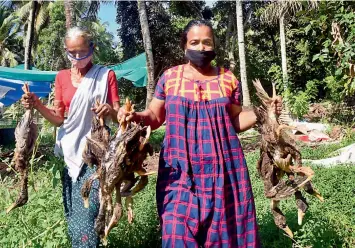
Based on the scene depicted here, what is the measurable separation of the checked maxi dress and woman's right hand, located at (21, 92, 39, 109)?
28.0 inches

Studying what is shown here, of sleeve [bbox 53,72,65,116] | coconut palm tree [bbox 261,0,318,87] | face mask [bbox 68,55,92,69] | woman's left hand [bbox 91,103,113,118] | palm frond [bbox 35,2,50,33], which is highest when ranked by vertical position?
palm frond [bbox 35,2,50,33]

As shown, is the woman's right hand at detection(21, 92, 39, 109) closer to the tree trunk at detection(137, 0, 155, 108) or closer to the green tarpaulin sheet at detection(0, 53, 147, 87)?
the green tarpaulin sheet at detection(0, 53, 147, 87)

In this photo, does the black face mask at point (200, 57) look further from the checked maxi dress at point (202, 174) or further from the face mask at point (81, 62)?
the face mask at point (81, 62)

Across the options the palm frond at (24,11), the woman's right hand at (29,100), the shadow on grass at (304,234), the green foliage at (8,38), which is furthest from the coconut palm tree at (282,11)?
the green foliage at (8,38)

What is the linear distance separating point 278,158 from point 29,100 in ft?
4.29

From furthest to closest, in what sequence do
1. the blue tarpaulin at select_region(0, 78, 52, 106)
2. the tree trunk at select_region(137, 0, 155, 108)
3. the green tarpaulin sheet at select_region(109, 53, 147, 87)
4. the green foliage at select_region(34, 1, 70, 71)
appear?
the green foliage at select_region(34, 1, 70, 71) < the green tarpaulin sheet at select_region(109, 53, 147, 87) < the tree trunk at select_region(137, 0, 155, 108) < the blue tarpaulin at select_region(0, 78, 52, 106)

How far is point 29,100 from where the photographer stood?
2.42 meters

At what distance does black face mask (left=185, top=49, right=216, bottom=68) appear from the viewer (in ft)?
7.31

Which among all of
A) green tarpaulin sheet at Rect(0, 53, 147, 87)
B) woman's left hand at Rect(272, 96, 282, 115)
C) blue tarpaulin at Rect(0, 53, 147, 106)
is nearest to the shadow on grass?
woman's left hand at Rect(272, 96, 282, 115)

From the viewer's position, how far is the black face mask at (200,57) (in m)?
2.23

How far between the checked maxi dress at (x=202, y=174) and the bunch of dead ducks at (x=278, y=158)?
0.49 feet

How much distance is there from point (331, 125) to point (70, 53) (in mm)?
9590

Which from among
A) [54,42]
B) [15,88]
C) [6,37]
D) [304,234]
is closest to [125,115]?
[304,234]

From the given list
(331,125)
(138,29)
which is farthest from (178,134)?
(138,29)
